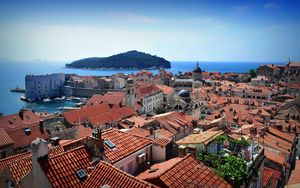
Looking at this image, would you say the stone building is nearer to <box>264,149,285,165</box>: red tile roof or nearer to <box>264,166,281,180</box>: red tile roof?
<box>264,149,285,165</box>: red tile roof

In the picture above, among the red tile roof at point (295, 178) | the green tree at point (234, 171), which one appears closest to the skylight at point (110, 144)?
the green tree at point (234, 171)

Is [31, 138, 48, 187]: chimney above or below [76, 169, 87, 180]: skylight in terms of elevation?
above

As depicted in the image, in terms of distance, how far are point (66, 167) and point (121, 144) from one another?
2643mm

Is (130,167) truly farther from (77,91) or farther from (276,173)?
(77,91)

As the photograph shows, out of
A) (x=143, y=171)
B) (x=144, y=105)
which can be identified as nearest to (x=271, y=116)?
(x=144, y=105)

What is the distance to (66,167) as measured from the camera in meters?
9.92

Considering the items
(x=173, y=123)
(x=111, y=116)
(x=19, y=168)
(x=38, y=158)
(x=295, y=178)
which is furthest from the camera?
(x=111, y=116)

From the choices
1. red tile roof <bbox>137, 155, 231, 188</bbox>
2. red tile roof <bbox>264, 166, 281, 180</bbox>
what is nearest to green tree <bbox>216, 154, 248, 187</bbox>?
red tile roof <bbox>137, 155, 231, 188</bbox>

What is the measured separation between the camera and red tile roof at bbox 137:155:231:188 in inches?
364

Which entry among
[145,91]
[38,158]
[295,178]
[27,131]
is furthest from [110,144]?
[145,91]

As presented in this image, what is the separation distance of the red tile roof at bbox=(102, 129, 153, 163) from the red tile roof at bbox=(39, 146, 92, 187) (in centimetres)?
84

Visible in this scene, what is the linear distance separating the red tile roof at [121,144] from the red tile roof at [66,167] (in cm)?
84

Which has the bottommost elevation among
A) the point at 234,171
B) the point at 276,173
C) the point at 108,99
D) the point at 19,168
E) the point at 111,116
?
the point at 111,116

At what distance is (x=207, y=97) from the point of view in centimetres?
6756
